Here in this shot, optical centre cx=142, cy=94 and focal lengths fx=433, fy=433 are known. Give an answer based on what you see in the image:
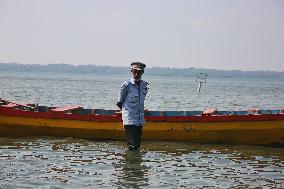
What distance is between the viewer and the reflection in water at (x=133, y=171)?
966cm

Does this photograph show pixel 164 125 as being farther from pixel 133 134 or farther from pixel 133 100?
pixel 133 100

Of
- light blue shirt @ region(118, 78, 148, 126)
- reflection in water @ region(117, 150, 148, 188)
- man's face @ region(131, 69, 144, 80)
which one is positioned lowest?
reflection in water @ region(117, 150, 148, 188)

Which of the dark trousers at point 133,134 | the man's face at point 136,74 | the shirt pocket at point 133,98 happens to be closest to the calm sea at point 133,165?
the dark trousers at point 133,134

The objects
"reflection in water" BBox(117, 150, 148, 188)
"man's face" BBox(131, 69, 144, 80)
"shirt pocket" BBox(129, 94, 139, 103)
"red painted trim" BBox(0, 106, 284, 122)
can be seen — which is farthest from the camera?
"red painted trim" BBox(0, 106, 284, 122)

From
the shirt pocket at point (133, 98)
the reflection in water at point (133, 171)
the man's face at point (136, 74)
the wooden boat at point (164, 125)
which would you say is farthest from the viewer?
the wooden boat at point (164, 125)

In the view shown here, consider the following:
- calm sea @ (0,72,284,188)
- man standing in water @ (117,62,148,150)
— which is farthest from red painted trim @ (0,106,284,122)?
man standing in water @ (117,62,148,150)

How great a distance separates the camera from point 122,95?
11.7 meters

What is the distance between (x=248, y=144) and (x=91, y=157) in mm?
5604

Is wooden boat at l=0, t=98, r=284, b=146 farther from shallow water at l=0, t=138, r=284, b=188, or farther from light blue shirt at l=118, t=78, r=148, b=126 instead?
light blue shirt at l=118, t=78, r=148, b=126

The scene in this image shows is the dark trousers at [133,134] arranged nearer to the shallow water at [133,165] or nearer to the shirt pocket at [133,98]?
the shallow water at [133,165]

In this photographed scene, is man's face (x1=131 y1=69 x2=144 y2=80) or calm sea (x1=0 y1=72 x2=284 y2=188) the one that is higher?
man's face (x1=131 y1=69 x2=144 y2=80)

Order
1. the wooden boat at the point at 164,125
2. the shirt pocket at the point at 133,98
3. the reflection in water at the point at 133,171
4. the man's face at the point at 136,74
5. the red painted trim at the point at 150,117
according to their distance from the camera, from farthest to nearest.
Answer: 1. the wooden boat at the point at 164,125
2. the red painted trim at the point at 150,117
3. the shirt pocket at the point at 133,98
4. the man's face at the point at 136,74
5. the reflection in water at the point at 133,171

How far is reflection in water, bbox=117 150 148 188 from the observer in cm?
966

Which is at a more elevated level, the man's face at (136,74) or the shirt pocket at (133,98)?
the man's face at (136,74)
